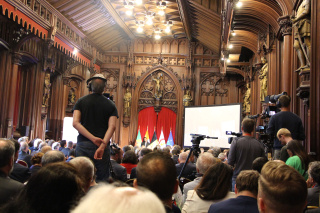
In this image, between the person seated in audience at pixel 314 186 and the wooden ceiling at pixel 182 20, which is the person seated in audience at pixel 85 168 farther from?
the wooden ceiling at pixel 182 20

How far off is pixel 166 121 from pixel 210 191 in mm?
14032

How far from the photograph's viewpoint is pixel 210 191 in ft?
8.77

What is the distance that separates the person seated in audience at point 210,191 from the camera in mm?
2639

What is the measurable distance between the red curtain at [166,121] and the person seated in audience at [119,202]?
1584 centimetres

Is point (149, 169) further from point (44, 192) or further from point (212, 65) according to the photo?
point (212, 65)

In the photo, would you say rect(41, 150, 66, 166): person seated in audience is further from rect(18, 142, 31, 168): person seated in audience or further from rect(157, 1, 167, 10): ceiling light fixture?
rect(157, 1, 167, 10): ceiling light fixture

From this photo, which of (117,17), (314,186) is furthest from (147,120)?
(314,186)

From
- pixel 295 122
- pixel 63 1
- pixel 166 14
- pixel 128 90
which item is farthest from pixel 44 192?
pixel 128 90

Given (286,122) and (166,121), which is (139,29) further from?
(286,122)

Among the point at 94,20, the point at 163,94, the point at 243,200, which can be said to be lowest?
the point at 243,200

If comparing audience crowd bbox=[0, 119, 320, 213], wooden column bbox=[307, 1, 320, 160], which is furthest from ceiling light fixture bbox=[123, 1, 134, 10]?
audience crowd bbox=[0, 119, 320, 213]

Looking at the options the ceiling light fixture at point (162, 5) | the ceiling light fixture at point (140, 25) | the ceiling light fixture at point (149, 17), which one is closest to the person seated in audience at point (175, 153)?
the ceiling light fixture at point (162, 5)

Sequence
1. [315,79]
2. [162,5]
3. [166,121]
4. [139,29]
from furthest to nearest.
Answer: [166,121] → [139,29] → [162,5] → [315,79]

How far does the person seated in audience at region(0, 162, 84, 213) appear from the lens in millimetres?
1224
